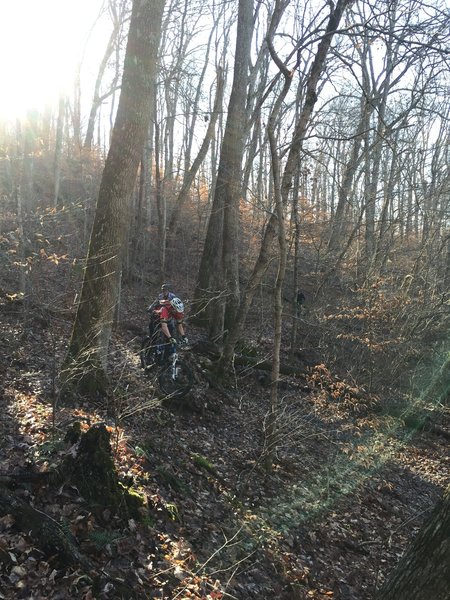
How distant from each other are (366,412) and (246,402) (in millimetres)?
3101

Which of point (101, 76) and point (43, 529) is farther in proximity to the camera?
point (101, 76)

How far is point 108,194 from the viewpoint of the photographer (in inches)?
264

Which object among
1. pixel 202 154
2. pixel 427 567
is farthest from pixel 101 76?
pixel 427 567

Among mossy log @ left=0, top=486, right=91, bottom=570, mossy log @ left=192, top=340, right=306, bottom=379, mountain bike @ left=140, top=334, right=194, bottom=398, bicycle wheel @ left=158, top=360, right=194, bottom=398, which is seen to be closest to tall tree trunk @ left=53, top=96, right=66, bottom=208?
mossy log @ left=192, top=340, right=306, bottom=379

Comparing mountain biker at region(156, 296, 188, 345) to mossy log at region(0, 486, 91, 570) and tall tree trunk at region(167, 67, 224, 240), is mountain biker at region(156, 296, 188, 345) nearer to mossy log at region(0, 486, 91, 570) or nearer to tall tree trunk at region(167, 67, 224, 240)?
mossy log at region(0, 486, 91, 570)

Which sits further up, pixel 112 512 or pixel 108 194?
pixel 108 194

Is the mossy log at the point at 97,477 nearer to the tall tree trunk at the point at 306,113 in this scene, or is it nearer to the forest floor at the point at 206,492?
the forest floor at the point at 206,492

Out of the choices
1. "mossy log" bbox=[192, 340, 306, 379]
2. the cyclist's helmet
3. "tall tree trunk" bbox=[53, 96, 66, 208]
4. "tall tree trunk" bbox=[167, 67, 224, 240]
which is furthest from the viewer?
"tall tree trunk" bbox=[53, 96, 66, 208]

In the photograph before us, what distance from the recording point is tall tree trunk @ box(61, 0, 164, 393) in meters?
6.70

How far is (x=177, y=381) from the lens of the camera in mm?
8430

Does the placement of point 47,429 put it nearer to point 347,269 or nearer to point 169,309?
point 169,309

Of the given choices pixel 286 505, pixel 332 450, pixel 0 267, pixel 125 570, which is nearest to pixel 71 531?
pixel 125 570

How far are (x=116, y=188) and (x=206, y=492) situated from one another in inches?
179

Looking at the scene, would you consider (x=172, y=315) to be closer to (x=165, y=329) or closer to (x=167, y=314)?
(x=167, y=314)
